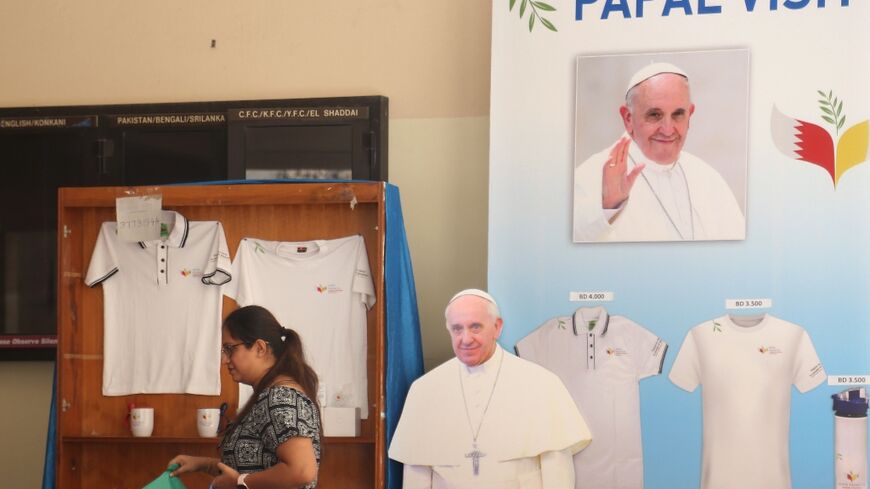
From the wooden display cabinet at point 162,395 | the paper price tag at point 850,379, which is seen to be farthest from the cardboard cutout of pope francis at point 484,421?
the paper price tag at point 850,379

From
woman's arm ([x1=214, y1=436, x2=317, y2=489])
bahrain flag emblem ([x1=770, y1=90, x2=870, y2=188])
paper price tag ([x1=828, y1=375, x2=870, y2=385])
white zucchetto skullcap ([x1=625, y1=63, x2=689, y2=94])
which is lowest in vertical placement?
woman's arm ([x1=214, y1=436, x2=317, y2=489])

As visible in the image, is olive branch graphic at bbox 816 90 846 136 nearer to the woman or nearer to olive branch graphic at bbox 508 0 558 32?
olive branch graphic at bbox 508 0 558 32

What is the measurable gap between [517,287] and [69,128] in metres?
2.35

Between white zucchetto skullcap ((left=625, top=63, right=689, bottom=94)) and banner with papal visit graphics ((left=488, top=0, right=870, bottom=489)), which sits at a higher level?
white zucchetto skullcap ((left=625, top=63, right=689, bottom=94))

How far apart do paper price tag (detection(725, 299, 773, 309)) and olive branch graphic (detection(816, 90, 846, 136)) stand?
71cm

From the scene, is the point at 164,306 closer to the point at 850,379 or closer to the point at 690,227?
the point at 690,227

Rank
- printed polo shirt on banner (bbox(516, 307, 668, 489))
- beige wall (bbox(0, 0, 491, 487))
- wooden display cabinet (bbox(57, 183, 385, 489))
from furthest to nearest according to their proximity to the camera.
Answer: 1. beige wall (bbox(0, 0, 491, 487))
2. wooden display cabinet (bbox(57, 183, 385, 489))
3. printed polo shirt on banner (bbox(516, 307, 668, 489))

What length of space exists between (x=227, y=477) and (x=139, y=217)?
1.61 m

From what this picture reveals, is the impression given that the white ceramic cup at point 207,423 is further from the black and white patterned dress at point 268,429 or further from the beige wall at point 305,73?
the black and white patterned dress at point 268,429

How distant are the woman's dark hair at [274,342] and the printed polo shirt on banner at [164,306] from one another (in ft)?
2.75

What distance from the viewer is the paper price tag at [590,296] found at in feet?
14.6

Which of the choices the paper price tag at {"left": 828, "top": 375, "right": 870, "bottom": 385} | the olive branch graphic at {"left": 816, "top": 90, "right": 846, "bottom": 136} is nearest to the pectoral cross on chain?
the paper price tag at {"left": 828, "top": 375, "right": 870, "bottom": 385}

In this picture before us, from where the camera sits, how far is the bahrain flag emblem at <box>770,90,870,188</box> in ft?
14.1

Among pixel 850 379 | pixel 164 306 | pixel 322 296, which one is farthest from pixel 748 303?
pixel 164 306
